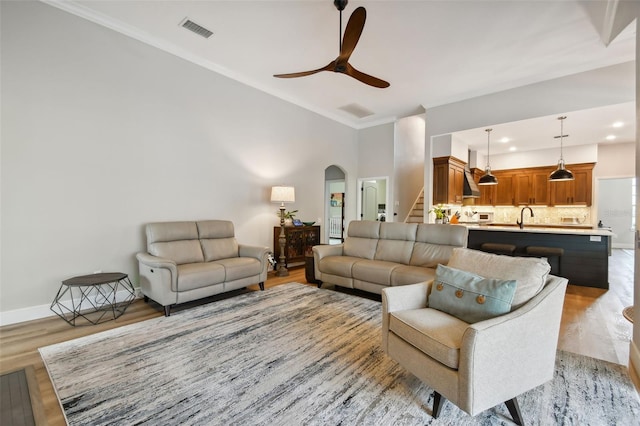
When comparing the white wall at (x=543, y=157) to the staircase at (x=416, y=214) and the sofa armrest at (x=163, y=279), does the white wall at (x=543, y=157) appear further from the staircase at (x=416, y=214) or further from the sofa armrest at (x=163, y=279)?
the sofa armrest at (x=163, y=279)

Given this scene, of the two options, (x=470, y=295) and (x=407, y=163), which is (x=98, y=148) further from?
(x=407, y=163)

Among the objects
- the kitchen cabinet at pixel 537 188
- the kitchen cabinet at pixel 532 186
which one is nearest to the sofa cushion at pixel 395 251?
the kitchen cabinet at pixel 537 188

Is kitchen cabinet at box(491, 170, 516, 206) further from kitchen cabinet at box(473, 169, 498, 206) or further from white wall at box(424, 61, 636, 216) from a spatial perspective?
white wall at box(424, 61, 636, 216)

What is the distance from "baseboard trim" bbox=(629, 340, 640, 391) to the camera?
1941mm

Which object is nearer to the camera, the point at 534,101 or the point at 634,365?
the point at 634,365

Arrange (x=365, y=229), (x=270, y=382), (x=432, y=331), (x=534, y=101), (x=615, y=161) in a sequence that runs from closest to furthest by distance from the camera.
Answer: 1. (x=432, y=331)
2. (x=270, y=382)
3. (x=365, y=229)
4. (x=534, y=101)
5. (x=615, y=161)

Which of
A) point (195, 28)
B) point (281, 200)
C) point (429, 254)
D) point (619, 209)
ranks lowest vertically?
point (429, 254)

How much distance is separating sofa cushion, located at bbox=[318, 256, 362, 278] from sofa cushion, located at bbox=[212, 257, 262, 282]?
37.2 inches

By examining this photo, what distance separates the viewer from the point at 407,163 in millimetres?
7434

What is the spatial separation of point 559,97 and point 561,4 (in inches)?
74.5

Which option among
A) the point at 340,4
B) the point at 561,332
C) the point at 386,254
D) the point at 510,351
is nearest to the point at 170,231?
the point at 386,254

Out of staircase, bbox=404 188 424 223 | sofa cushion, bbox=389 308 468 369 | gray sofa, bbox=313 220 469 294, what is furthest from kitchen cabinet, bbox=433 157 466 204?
sofa cushion, bbox=389 308 468 369

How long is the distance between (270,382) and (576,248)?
502 centimetres

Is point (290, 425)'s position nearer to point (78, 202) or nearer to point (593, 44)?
point (78, 202)
